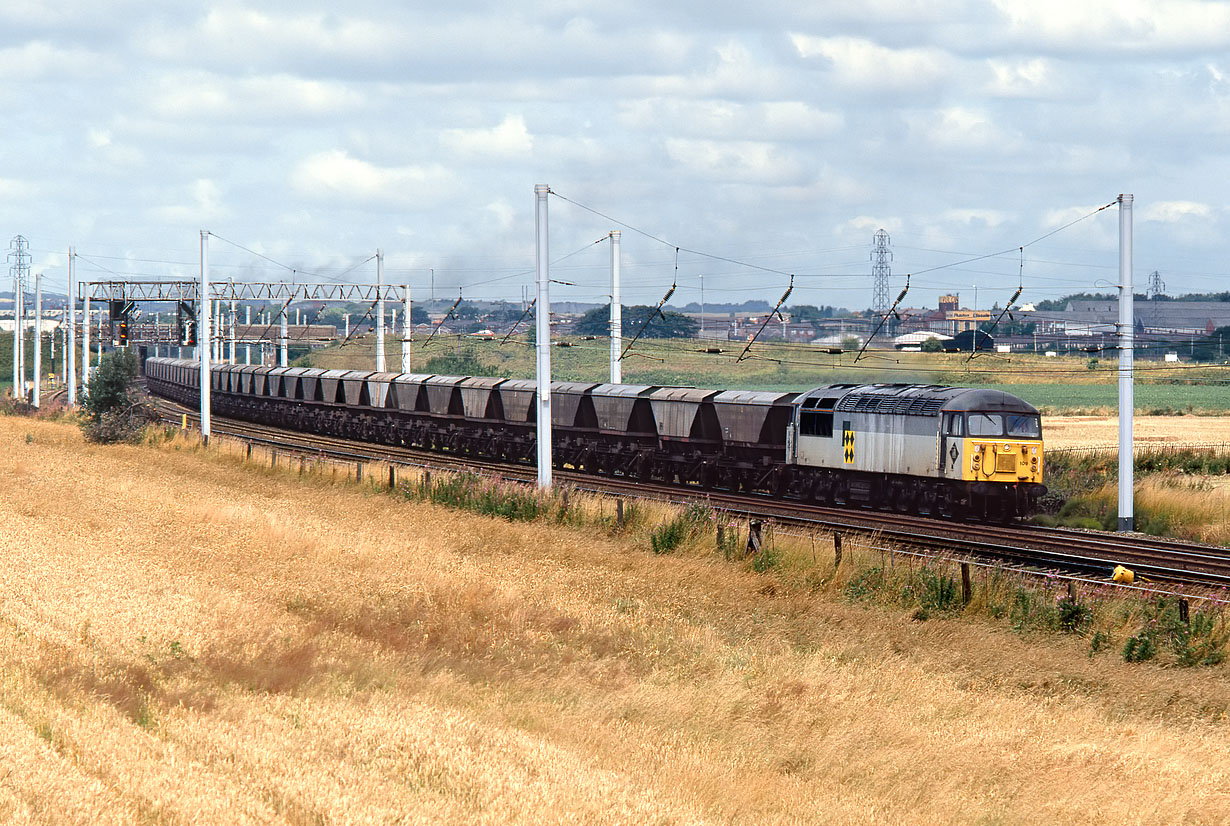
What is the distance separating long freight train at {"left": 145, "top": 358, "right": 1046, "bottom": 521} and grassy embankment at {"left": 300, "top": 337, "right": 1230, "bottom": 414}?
55386mm

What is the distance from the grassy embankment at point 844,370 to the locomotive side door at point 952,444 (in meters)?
66.2

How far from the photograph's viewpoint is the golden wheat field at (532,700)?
434 inches

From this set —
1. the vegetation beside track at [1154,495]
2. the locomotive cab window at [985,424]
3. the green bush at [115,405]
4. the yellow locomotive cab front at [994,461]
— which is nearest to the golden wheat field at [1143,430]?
the vegetation beside track at [1154,495]

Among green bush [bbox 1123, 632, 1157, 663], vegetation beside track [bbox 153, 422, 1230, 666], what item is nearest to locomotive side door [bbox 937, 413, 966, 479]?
vegetation beside track [bbox 153, 422, 1230, 666]

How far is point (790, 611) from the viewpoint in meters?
21.8

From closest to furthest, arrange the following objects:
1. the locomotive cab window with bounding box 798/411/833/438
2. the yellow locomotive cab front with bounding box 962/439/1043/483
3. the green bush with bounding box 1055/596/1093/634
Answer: the green bush with bounding box 1055/596/1093/634 → the yellow locomotive cab front with bounding box 962/439/1043/483 → the locomotive cab window with bounding box 798/411/833/438

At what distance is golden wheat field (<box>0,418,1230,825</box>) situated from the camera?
11.0 metres

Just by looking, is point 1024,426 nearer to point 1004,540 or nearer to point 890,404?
point 890,404

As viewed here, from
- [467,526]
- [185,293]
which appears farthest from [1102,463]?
[185,293]

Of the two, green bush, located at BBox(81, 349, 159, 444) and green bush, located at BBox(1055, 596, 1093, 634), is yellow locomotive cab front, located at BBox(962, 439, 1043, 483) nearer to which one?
green bush, located at BBox(1055, 596, 1093, 634)

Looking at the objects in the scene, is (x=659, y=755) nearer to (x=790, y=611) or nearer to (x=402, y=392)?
(x=790, y=611)

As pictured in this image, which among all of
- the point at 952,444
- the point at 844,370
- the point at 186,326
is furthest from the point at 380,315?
the point at 844,370

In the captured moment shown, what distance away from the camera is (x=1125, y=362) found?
106ft

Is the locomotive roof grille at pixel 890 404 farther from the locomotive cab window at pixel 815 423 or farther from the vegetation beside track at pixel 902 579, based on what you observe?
the vegetation beside track at pixel 902 579
